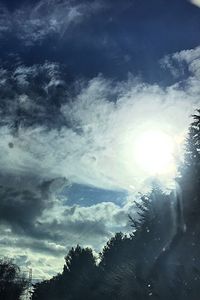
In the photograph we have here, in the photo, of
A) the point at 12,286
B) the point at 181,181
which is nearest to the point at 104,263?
the point at 12,286

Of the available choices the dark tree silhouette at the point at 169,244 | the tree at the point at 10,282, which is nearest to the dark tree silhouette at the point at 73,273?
the tree at the point at 10,282

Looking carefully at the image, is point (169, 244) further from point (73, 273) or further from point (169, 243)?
point (73, 273)

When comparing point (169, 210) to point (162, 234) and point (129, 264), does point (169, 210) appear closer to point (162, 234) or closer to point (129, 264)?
point (162, 234)

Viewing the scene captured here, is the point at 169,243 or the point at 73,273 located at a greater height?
the point at 73,273

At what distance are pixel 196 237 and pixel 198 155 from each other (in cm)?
730

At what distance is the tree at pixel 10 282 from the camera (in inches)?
4579

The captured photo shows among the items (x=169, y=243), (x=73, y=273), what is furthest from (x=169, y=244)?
(x=73, y=273)

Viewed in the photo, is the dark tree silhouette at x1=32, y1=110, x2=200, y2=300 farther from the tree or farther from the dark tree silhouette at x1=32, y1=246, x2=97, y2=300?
the tree

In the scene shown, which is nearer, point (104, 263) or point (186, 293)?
point (186, 293)

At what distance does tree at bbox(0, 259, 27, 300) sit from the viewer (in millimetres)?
116319

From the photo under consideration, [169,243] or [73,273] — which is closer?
[169,243]

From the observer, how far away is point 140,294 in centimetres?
4703

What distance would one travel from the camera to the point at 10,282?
120m

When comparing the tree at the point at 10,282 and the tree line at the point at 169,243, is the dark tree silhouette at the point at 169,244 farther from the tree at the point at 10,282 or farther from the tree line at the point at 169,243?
the tree at the point at 10,282
